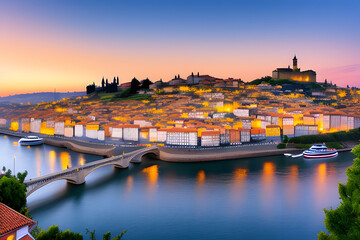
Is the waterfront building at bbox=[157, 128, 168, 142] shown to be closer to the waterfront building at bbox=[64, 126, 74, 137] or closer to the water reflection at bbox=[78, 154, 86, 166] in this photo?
the water reflection at bbox=[78, 154, 86, 166]

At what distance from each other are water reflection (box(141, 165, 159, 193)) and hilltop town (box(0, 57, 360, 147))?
721cm

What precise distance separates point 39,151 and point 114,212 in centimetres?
2092

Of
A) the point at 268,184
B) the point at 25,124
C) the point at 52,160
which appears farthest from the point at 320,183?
the point at 25,124

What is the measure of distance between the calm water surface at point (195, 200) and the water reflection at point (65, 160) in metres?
0.38

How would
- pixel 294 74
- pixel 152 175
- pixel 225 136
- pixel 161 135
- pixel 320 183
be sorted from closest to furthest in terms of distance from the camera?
pixel 320 183 < pixel 152 175 < pixel 225 136 < pixel 161 135 < pixel 294 74

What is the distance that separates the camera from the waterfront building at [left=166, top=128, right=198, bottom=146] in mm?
28734

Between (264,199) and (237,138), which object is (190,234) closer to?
(264,199)

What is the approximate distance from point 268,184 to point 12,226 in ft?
51.3

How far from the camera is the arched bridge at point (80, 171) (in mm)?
13375

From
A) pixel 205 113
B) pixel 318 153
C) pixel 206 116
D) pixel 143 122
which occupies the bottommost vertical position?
pixel 318 153

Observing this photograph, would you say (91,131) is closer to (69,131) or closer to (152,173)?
(69,131)

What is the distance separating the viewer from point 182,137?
95.6 feet

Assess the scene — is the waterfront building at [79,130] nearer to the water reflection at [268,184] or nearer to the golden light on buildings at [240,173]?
the golden light on buildings at [240,173]

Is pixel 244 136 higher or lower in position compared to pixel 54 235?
lower
